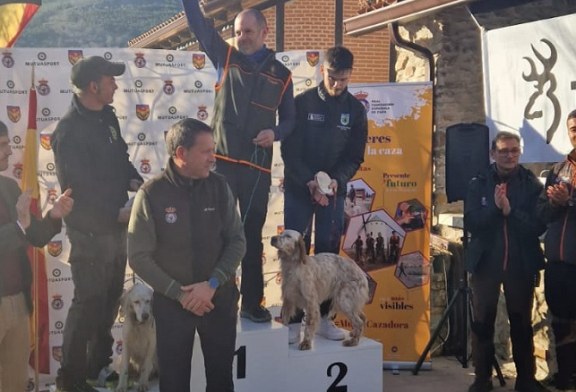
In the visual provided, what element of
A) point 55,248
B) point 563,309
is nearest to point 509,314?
point 563,309

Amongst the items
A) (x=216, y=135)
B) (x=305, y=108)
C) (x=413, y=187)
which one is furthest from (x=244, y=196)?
(x=413, y=187)

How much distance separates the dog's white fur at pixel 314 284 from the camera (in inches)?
166

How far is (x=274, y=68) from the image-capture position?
14.0ft

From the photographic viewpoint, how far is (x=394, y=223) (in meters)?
6.05

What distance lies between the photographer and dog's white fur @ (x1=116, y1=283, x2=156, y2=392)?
376 cm

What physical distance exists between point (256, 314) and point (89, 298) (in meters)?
1.03

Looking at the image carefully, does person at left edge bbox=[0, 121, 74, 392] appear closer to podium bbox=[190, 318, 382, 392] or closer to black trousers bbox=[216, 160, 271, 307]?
podium bbox=[190, 318, 382, 392]

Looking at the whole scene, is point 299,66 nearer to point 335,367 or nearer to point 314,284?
point 314,284

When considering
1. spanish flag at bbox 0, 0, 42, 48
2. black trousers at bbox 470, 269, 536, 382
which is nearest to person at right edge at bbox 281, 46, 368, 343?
black trousers at bbox 470, 269, 536, 382

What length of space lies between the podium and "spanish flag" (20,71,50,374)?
148 centimetres

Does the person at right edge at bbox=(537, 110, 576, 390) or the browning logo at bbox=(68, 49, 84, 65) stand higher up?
the browning logo at bbox=(68, 49, 84, 65)

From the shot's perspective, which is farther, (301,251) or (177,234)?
(301,251)

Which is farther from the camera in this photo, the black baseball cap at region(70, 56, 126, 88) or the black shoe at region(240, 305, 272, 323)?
the black shoe at region(240, 305, 272, 323)

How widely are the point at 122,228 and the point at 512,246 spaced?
2.58 meters
